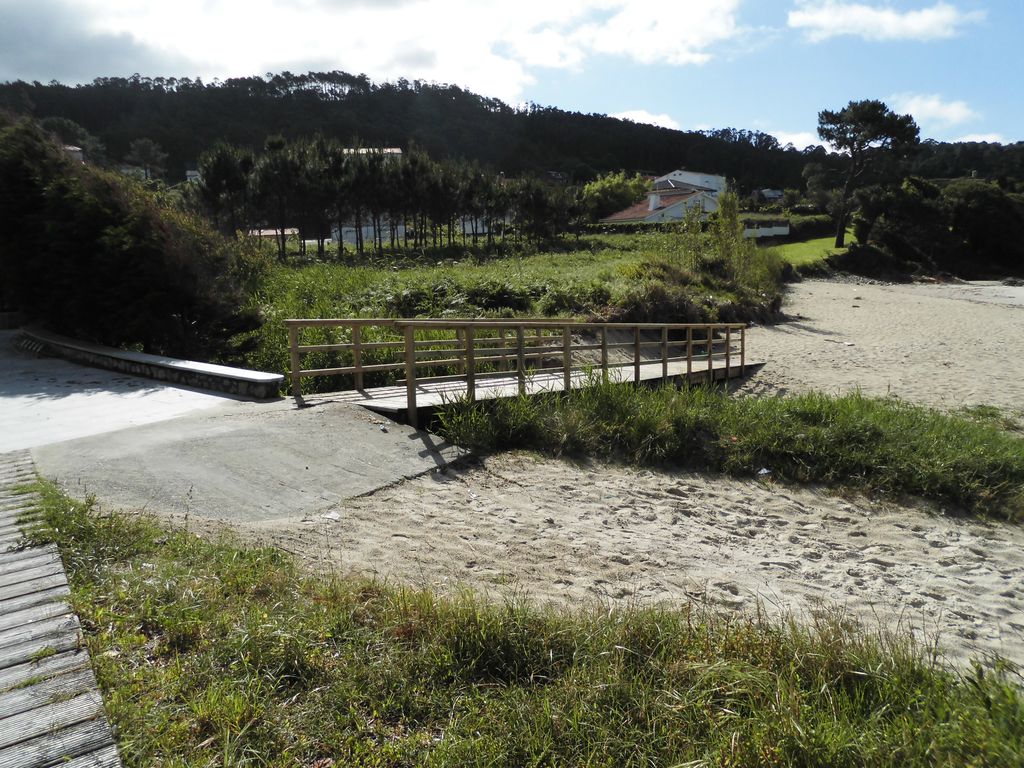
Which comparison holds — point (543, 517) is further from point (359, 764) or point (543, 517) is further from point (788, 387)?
point (788, 387)

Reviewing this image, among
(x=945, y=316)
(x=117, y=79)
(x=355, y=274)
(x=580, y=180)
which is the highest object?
(x=117, y=79)

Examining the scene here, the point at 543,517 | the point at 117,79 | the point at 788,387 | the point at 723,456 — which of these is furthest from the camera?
the point at 117,79

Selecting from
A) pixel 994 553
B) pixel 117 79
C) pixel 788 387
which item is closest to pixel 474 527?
pixel 994 553

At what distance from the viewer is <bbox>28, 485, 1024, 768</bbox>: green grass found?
2.78 meters

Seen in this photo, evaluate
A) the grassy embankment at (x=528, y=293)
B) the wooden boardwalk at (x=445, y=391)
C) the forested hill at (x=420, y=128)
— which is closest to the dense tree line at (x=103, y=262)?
the grassy embankment at (x=528, y=293)

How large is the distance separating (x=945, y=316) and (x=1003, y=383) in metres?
16.1

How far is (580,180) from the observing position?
104m

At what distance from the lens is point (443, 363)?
9.52m

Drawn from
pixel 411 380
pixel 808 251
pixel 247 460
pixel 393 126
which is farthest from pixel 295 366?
pixel 393 126

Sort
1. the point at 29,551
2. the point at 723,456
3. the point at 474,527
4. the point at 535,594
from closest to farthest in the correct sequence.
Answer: the point at 29,551
the point at 535,594
the point at 474,527
the point at 723,456

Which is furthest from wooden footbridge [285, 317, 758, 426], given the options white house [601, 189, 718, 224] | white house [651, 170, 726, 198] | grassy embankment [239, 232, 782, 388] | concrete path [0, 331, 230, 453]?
white house [651, 170, 726, 198]

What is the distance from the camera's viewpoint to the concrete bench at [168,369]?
9.23 m

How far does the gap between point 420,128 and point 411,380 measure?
360ft

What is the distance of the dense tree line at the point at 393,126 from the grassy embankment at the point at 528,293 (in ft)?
145
